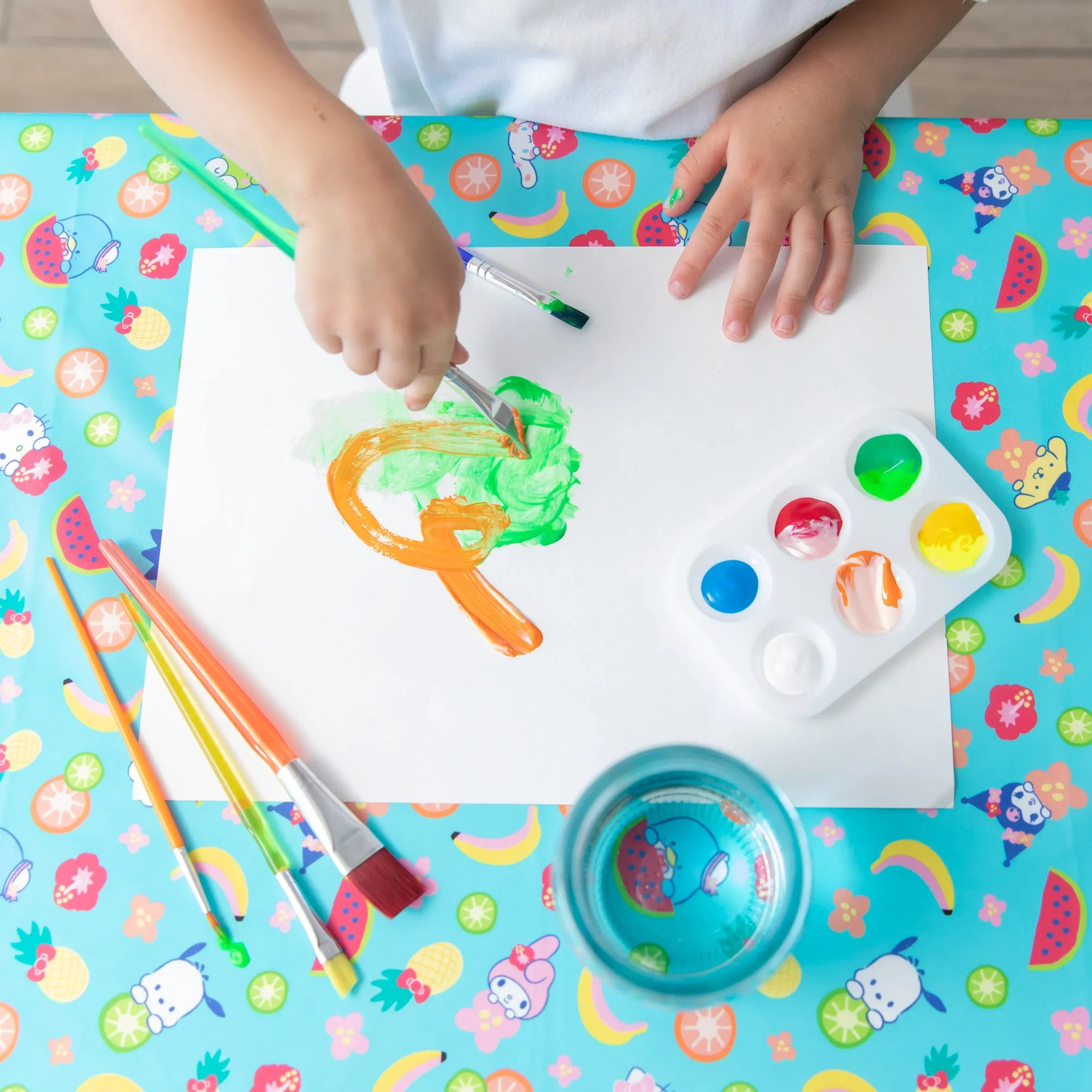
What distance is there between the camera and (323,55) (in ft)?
4.19

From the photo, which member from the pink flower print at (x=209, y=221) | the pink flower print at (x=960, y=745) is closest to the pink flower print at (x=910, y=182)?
the pink flower print at (x=960, y=745)

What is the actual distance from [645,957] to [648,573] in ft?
0.67

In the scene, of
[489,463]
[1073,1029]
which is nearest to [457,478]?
[489,463]

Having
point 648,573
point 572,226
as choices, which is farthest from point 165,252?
point 648,573

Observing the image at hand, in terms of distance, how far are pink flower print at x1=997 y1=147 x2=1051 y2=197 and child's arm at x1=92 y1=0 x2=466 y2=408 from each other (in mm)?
361

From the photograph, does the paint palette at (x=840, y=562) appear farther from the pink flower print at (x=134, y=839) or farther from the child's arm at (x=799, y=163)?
the pink flower print at (x=134, y=839)

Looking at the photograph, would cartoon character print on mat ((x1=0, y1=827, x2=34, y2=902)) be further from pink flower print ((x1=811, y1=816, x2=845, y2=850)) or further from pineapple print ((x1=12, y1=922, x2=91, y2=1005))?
pink flower print ((x1=811, y1=816, x2=845, y2=850))

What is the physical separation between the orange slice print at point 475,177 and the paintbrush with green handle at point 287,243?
0.39ft

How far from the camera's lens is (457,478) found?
22.2 inches

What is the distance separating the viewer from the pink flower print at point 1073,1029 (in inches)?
18.4

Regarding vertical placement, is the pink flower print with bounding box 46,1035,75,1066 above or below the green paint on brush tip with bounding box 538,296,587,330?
below

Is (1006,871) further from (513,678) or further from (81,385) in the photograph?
(81,385)

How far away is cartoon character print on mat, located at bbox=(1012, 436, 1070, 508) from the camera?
55cm

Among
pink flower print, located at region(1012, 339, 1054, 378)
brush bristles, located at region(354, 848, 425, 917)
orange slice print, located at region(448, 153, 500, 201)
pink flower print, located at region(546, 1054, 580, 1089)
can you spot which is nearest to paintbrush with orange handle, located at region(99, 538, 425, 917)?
brush bristles, located at region(354, 848, 425, 917)
